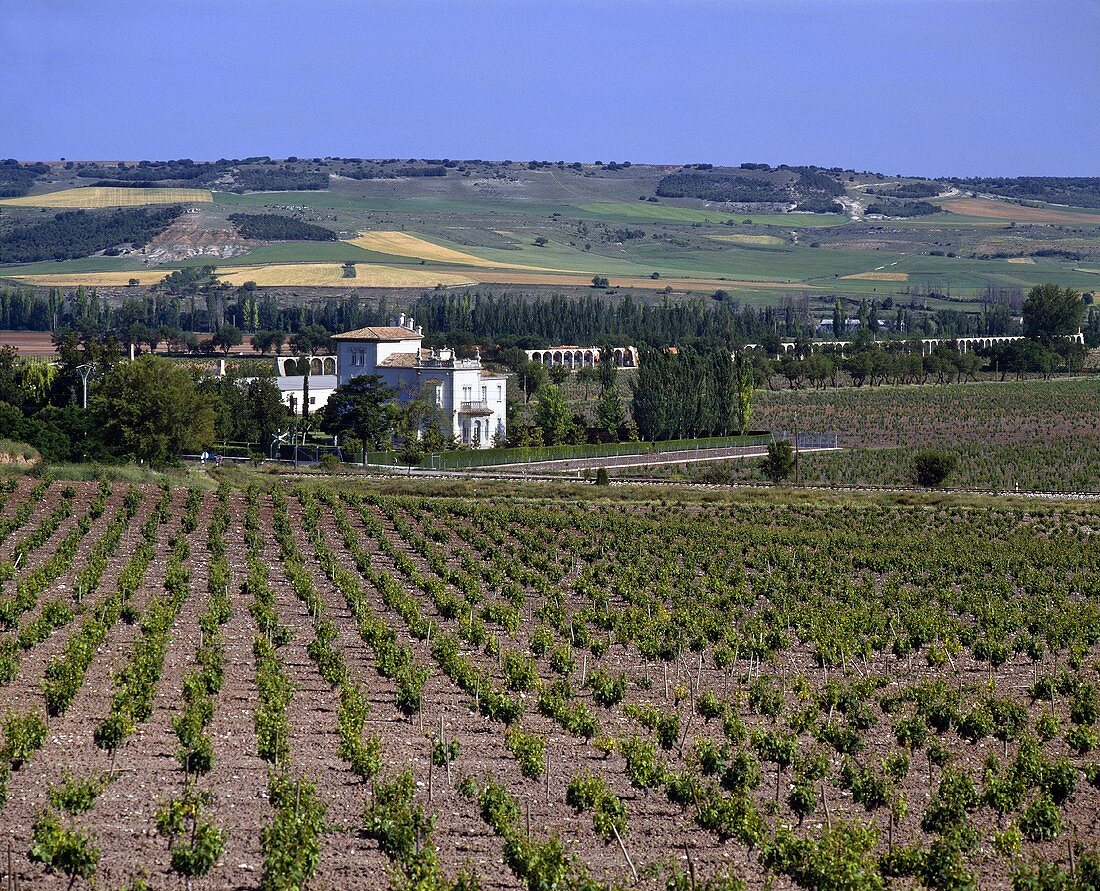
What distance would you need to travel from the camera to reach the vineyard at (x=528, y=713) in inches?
803

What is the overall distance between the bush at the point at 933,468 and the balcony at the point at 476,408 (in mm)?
24148

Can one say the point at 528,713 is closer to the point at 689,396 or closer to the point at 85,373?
the point at 85,373

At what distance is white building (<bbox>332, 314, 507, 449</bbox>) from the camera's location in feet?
294

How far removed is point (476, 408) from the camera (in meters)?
90.4

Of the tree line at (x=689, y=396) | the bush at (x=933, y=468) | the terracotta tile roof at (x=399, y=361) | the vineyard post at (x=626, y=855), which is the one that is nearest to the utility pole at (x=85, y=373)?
the terracotta tile roof at (x=399, y=361)

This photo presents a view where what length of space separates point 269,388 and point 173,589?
164ft

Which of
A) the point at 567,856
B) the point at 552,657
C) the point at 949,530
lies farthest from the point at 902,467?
the point at 567,856

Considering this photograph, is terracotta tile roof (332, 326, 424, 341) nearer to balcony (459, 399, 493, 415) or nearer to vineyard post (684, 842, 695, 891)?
balcony (459, 399, 493, 415)

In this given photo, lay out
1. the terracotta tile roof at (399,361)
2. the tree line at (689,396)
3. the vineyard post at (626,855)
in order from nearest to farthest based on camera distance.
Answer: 1. the vineyard post at (626,855)
2. the terracotta tile roof at (399,361)
3. the tree line at (689,396)

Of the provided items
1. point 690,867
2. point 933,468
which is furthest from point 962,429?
point 690,867

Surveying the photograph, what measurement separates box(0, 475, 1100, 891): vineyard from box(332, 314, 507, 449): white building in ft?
121

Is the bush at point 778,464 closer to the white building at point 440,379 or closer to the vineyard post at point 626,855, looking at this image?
the white building at point 440,379

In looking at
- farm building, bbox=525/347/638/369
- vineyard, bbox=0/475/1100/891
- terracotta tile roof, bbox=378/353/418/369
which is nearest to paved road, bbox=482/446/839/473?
terracotta tile roof, bbox=378/353/418/369

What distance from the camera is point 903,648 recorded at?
3650 cm
